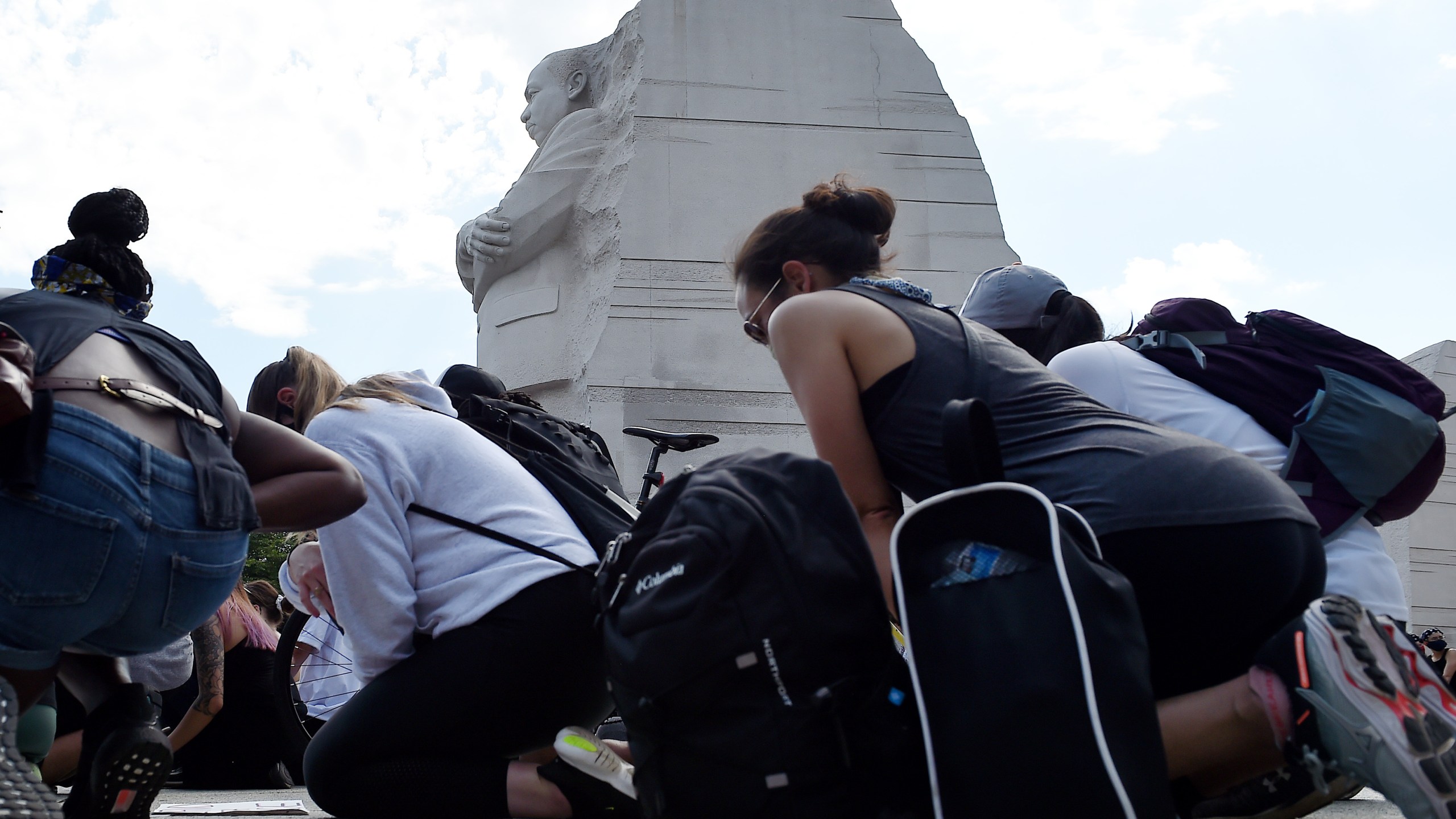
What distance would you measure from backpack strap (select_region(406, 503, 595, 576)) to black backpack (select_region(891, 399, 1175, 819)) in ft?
3.29

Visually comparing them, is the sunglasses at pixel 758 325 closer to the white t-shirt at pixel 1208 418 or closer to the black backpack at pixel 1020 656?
the white t-shirt at pixel 1208 418

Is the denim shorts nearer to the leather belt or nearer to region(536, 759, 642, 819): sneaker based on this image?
the leather belt

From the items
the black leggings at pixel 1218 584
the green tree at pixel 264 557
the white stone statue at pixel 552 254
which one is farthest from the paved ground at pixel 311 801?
the green tree at pixel 264 557

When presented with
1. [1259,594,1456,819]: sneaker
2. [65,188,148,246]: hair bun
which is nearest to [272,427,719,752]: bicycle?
[65,188,148,246]: hair bun

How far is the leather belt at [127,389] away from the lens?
178 cm

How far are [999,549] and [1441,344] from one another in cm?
1213

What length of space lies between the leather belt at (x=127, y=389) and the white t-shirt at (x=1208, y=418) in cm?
166

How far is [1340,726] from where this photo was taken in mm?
1590

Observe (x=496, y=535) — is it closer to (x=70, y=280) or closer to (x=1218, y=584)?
(x=70, y=280)

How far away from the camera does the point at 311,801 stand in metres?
3.31

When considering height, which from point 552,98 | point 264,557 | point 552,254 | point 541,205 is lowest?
point 264,557

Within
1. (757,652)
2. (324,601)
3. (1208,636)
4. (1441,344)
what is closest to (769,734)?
(757,652)

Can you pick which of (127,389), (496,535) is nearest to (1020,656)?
(496,535)

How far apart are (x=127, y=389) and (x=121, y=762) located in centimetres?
76
